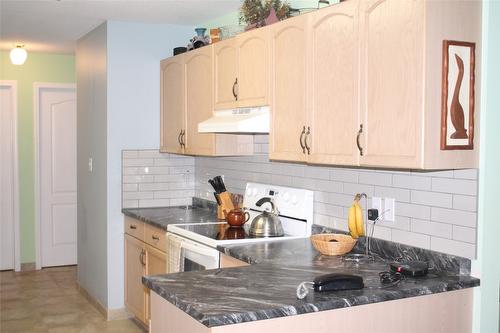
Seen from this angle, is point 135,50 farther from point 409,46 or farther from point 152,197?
point 409,46

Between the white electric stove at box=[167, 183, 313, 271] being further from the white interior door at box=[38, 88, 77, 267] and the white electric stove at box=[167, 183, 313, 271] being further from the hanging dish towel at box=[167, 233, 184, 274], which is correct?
the white interior door at box=[38, 88, 77, 267]

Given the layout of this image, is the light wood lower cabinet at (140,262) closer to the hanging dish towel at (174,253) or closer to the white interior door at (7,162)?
the hanging dish towel at (174,253)

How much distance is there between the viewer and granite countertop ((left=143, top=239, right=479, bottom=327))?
2.26 meters

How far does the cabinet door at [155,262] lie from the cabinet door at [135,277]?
0.09 m

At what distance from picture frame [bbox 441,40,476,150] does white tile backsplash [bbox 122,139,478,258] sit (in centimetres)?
19

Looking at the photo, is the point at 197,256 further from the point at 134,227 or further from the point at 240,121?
the point at 134,227

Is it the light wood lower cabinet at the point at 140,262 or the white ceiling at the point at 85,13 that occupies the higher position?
the white ceiling at the point at 85,13

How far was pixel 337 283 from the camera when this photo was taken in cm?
247

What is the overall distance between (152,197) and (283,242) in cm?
195

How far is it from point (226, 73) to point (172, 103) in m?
1.00

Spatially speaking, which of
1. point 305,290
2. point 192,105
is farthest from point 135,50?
point 305,290

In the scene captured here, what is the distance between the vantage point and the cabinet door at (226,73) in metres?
4.01

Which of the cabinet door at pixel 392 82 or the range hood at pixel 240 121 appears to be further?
the range hood at pixel 240 121

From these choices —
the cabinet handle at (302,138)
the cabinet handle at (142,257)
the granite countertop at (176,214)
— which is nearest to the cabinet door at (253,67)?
the cabinet handle at (302,138)
